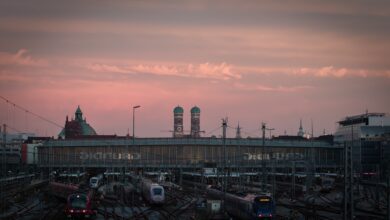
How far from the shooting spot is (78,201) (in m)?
54.4

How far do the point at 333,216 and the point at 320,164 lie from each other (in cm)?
10791

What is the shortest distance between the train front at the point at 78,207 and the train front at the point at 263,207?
16.1m

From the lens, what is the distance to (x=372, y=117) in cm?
18412

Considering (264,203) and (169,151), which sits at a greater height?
(169,151)

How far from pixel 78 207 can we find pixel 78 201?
55 centimetres

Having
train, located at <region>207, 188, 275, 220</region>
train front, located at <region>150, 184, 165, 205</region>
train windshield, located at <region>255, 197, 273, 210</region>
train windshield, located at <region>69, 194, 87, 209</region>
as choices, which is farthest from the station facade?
train windshield, located at <region>255, 197, 273, 210</region>

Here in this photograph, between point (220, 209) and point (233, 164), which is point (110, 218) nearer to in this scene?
point (220, 209)

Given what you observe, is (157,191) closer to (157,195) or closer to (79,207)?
(157,195)

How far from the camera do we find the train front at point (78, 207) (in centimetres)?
5406

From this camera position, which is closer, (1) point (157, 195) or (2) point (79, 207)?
(2) point (79, 207)

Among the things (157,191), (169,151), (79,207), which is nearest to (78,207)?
(79,207)

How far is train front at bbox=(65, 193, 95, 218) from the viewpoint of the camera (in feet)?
177

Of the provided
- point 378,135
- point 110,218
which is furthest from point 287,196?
point 378,135

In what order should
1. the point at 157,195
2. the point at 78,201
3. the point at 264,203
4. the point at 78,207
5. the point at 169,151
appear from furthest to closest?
the point at 169,151, the point at 157,195, the point at 78,201, the point at 78,207, the point at 264,203
